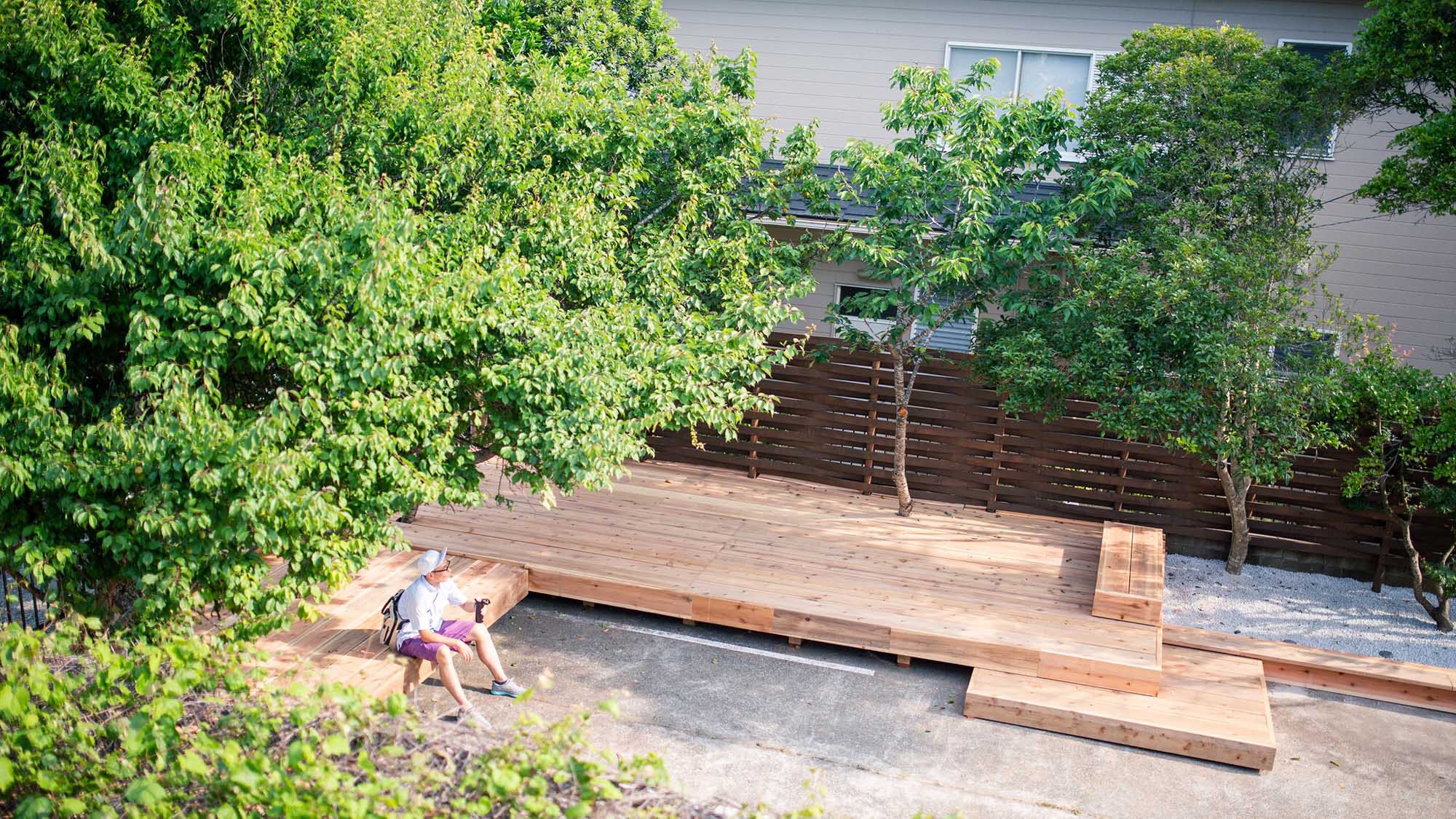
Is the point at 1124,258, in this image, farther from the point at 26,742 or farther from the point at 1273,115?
the point at 26,742

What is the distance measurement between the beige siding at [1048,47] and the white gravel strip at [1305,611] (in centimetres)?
427

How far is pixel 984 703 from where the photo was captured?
24.8 feet

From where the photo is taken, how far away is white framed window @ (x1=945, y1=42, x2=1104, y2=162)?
13898 mm

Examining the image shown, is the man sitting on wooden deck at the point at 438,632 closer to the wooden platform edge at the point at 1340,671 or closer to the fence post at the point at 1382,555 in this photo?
the wooden platform edge at the point at 1340,671

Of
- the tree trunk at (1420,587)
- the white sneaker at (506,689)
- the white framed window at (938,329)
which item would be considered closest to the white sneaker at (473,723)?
the white sneaker at (506,689)

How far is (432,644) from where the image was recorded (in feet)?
23.5

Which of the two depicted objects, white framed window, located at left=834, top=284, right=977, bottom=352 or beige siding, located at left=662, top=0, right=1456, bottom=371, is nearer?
beige siding, located at left=662, top=0, right=1456, bottom=371

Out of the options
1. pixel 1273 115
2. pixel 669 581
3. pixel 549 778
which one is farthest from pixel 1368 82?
pixel 549 778

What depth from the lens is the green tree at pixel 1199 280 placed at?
9156 mm

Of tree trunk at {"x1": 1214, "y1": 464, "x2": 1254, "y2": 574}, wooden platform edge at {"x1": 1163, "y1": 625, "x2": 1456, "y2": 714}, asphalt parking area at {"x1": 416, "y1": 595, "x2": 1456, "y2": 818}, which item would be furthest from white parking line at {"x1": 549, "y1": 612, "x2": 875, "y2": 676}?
tree trunk at {"x1": 1214, "y1": 464, "x2": 1254, "y2": 574}

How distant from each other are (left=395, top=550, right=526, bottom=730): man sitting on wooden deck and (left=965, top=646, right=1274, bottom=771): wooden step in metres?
3.44

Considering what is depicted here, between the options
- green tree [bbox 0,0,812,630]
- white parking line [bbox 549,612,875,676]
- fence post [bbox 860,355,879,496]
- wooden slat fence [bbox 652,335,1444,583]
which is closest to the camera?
green tree [bbox 0,0,812,630]

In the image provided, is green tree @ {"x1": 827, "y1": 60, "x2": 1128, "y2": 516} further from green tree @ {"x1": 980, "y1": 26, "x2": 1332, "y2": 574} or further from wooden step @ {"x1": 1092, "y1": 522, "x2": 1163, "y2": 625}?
wooden step @ {"x1": 1092, "y1": 522, "x2": 1163, "y2": 625}

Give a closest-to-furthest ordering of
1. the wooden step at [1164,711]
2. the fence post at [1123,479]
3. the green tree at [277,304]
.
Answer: the green tree at [277,304] < the wooden step at [1164,711] < the fence post at [1123,479]
